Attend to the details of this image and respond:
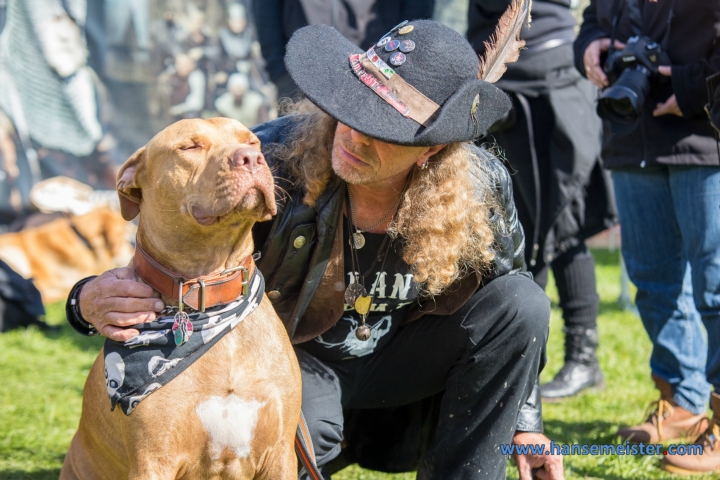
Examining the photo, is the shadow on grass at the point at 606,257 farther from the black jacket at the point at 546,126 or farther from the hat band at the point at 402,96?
the hat band at the point at 402,96

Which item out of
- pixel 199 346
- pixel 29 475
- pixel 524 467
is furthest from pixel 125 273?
pixel 524 467

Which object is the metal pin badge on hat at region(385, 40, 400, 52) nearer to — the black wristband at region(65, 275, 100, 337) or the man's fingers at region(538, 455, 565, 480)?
the black wristband at region(65, 275, 100, 337)

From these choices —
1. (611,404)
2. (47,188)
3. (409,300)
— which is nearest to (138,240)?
(409,300)

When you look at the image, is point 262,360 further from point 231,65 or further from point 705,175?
point 231,65

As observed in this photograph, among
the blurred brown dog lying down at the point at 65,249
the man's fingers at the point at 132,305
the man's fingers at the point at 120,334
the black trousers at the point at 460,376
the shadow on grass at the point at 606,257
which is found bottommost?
the shadow on grass at the point at 606,257

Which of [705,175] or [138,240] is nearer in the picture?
[138,240]

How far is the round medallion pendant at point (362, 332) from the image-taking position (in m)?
2.63

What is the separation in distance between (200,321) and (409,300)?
0.83m

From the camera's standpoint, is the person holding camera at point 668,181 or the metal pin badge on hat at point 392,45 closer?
the metal pin badge on hat at point 392,45

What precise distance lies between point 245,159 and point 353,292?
2.32 ft

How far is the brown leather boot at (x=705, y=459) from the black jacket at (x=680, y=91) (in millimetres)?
1045

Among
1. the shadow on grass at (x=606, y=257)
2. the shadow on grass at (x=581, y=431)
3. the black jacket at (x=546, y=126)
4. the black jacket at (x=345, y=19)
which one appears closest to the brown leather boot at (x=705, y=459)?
the shadow on grass at (x=581, y=431)

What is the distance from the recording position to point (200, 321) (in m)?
2.13

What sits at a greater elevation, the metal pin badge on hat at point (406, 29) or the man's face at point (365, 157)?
the metal pin badge on hat at point (406, 29)
